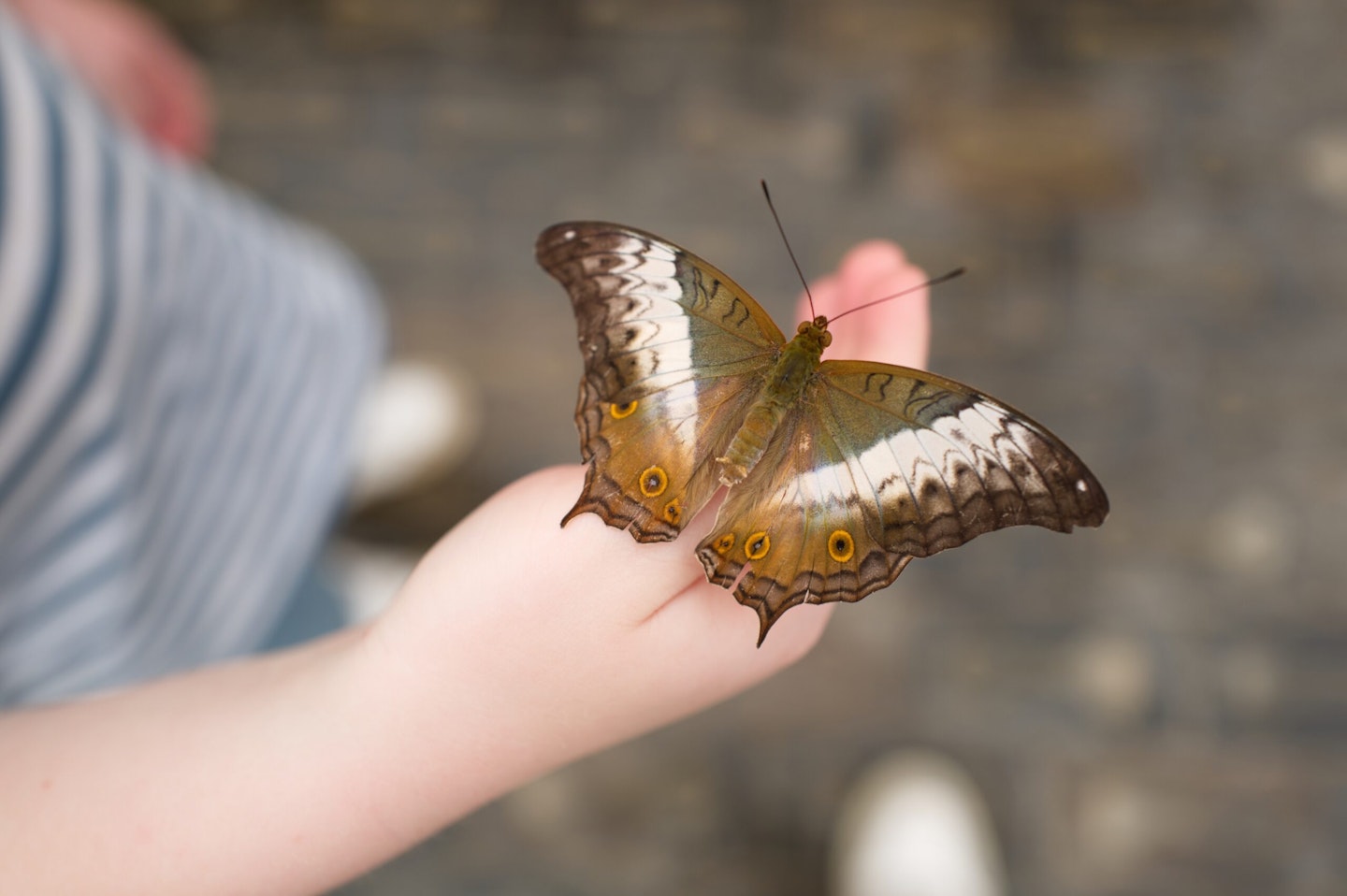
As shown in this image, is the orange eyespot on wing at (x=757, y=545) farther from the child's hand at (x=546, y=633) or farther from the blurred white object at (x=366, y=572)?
the blurred white object at (x=366, y=572)

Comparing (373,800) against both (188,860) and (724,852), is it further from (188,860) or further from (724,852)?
(724,852)

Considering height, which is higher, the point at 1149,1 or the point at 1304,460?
the point at 1149,1

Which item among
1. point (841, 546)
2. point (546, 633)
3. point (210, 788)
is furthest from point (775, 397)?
point (210, 788)

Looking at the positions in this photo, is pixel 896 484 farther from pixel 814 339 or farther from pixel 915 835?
pixel 915 835

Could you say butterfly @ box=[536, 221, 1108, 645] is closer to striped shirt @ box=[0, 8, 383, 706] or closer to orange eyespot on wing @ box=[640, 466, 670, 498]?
orange eyespot on wing @ box=[640, 466, 670, 498]

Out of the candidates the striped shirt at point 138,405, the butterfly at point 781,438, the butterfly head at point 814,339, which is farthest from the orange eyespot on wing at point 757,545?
the striped shirt at point 138,405

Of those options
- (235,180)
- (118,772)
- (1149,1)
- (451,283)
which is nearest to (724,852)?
(451,283)
